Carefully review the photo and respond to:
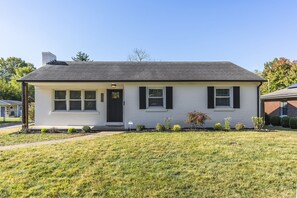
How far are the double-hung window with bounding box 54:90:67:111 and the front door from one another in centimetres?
284

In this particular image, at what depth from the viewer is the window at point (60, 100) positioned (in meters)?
13.5

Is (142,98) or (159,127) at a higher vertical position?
(142,98)

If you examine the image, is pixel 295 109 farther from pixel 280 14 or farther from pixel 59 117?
pixel 59 117

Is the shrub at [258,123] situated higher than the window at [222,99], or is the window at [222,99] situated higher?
the window at [222,99]

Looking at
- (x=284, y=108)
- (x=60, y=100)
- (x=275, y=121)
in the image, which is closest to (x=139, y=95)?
(x=60, y=100)

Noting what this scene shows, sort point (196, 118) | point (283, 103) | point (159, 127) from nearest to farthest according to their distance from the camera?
point (159, 127)
point (196, 118)
point (283, 103)

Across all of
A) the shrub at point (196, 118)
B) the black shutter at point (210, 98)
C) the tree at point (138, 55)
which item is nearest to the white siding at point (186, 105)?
the black shutter at point (210, 98)

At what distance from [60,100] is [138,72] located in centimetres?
539

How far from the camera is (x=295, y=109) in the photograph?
16.2m

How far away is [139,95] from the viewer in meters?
12.5

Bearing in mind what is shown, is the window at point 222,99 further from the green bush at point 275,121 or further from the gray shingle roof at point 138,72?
the green bush at point 275,121

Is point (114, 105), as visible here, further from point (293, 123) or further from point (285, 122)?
point (285, 122)

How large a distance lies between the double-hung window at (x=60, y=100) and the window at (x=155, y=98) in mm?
5585

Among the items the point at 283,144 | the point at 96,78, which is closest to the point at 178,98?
the point at 96,78
